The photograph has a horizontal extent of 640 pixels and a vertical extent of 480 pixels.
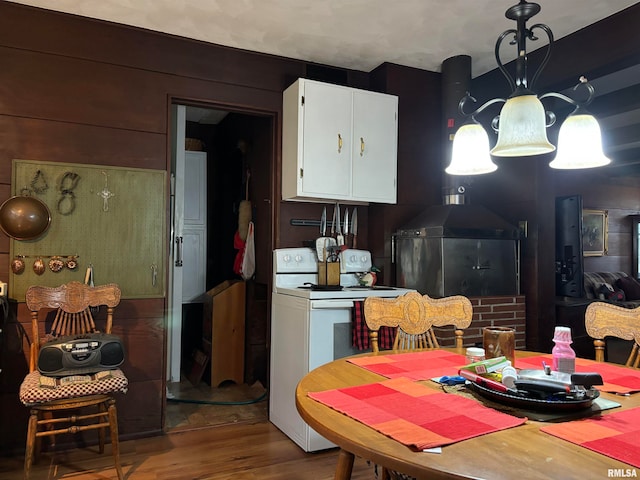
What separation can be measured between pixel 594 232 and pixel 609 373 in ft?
21.6

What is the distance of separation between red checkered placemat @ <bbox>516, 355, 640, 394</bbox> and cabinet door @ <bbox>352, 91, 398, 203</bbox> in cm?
186

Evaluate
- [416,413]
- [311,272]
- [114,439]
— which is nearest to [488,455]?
[416,413]

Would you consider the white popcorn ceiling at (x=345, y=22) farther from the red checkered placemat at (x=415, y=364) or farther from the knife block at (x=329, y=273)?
the red checkered placemat at (x=415, y=364)

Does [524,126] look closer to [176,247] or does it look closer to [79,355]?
[79,355]

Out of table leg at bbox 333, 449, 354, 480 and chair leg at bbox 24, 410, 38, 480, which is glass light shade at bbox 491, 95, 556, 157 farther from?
chair leg at bbox 24, 410, 38, 480

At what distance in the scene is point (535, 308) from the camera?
3455 mm

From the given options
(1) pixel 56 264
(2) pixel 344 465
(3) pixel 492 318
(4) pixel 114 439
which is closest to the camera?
(2) pixel 344 465

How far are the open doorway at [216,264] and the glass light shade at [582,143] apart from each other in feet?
7.42

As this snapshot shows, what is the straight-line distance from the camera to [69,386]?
7.81ft

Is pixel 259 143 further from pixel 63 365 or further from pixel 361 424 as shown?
pixel 361 424

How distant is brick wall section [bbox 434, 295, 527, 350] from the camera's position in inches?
122

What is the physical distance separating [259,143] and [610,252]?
602 cm

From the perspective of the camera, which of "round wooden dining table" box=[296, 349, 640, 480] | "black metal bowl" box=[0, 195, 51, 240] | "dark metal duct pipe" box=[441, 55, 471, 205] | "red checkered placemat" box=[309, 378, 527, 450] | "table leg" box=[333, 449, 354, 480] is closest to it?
"round wooden dining table" box=[296, 349, 640, 480]

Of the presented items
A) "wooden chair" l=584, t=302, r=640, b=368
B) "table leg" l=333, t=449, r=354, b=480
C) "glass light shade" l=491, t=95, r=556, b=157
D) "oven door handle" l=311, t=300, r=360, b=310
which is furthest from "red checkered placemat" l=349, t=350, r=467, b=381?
"oven door handle" l=311, t=300, r=360, b=310
